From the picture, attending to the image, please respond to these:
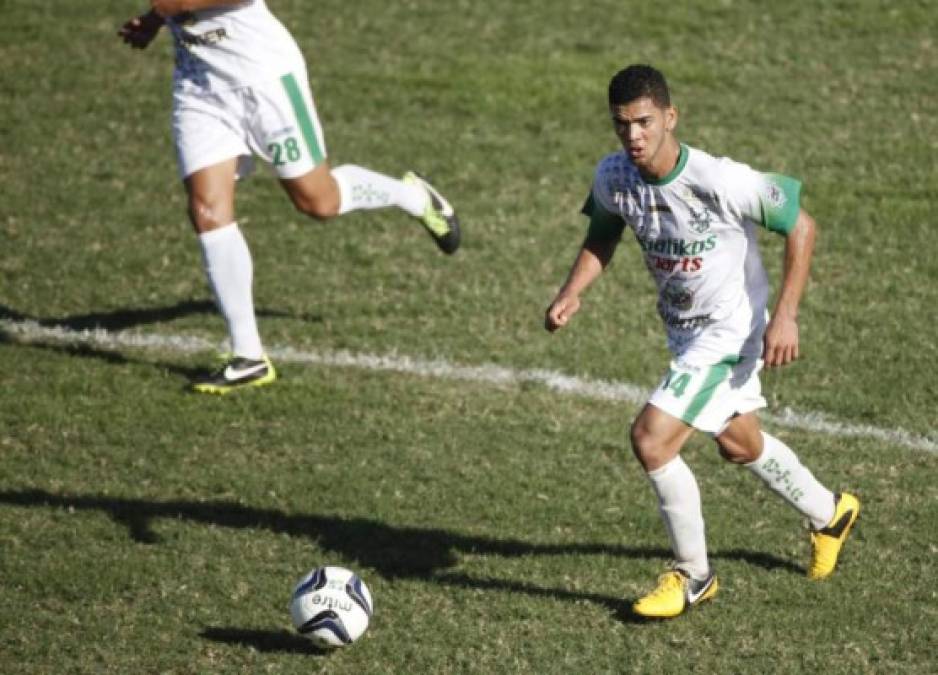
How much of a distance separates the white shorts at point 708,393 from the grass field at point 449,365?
81 cm

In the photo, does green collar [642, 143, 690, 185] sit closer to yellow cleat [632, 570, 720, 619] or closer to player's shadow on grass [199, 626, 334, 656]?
yellow cleat [632, 570, 720, 619]

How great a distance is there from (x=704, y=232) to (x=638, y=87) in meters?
0.67

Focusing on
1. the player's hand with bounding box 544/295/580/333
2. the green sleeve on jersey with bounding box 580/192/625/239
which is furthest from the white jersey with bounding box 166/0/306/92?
the player's hand with bounding box 544/295/580/333

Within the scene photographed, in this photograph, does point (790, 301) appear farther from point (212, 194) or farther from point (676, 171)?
point (212, 194)

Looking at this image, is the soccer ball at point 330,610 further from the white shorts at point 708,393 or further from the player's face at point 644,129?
the player's face at point 644,129

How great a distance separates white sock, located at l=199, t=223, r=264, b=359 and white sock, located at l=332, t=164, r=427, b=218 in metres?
0.73

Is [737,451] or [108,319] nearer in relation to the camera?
[737,451]

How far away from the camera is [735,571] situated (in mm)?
7211

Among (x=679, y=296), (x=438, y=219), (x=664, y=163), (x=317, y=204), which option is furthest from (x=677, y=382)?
(x=438, y=219)

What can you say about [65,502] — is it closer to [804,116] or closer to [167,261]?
[167,261]

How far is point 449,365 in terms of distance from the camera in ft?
30.6

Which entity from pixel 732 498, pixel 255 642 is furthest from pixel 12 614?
pixel 732 498

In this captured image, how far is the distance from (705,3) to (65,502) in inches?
309

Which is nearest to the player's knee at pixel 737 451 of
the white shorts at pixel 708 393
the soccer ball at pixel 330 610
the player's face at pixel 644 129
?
the white shorts at pixel 708 393
